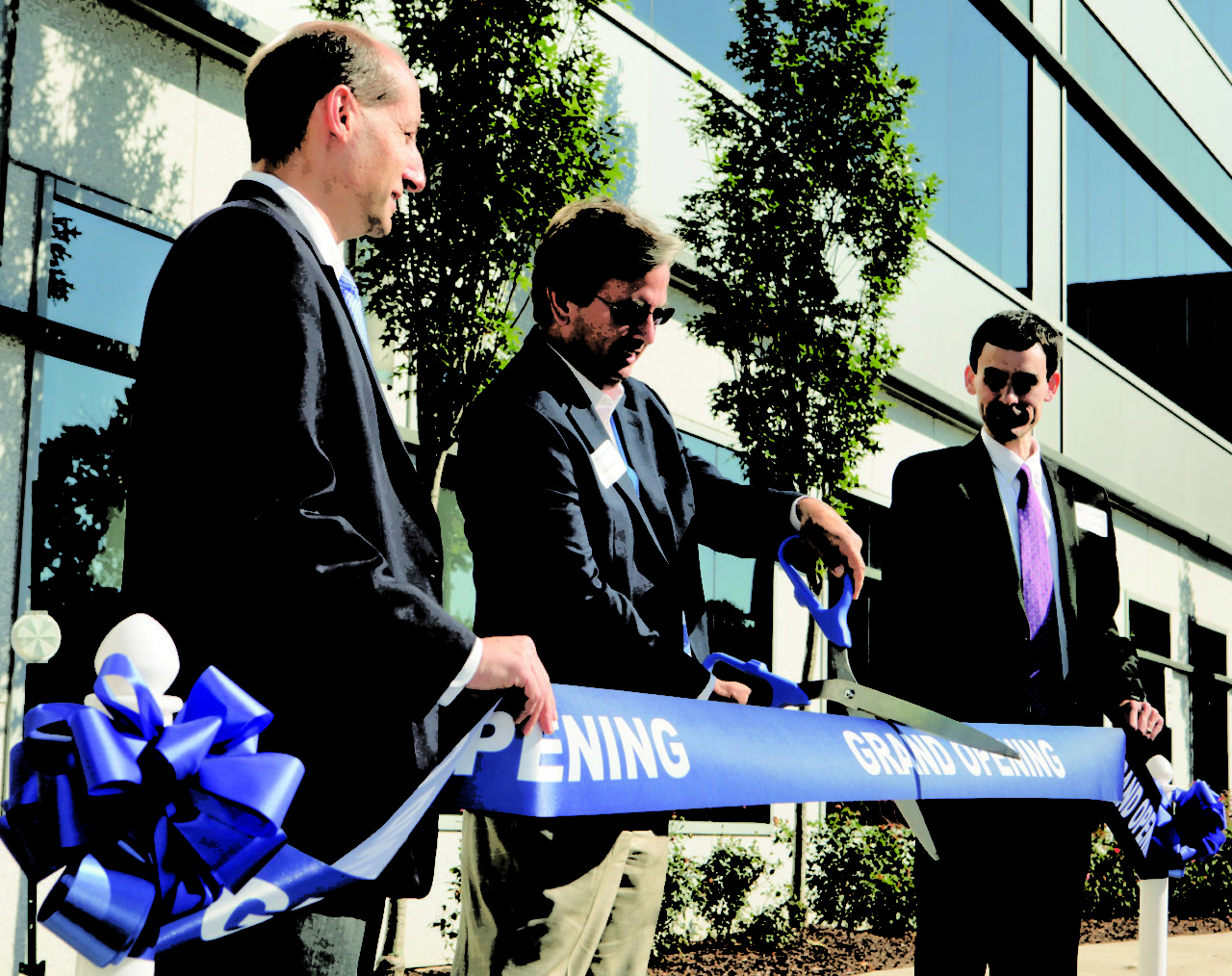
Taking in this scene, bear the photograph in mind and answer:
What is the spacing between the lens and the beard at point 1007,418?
3.68 meters

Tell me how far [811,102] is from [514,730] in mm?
7544

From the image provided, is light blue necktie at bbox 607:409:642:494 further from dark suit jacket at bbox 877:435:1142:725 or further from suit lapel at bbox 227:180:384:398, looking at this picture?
dark suit jacket at bbox 877:435:1142:725

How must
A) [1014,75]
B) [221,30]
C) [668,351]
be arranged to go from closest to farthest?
[221,30] → [668,351] → [1014,75]

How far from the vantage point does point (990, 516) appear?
3.63 metres

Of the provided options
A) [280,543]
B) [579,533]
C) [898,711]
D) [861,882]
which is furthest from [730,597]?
[280,543]

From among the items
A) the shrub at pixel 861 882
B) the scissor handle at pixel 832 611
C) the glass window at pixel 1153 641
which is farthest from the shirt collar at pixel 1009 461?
the glass window at pixel 1153 641

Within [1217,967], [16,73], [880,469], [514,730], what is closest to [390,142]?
[514,730]

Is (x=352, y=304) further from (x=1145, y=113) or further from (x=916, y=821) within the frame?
(x=1145, y=113)

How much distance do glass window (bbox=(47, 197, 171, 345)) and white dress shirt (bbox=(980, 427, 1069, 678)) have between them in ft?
13.6

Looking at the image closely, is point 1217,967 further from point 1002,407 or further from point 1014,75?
point 1014,75

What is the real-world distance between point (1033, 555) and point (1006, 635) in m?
0.27

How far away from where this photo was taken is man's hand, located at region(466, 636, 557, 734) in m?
1.71

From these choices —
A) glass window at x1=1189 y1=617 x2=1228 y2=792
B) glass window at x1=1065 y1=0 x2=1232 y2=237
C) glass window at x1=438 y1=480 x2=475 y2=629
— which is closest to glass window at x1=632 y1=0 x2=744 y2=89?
glass window at x1=438 y1=480 x2=475 y2=629

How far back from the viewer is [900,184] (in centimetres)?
881
